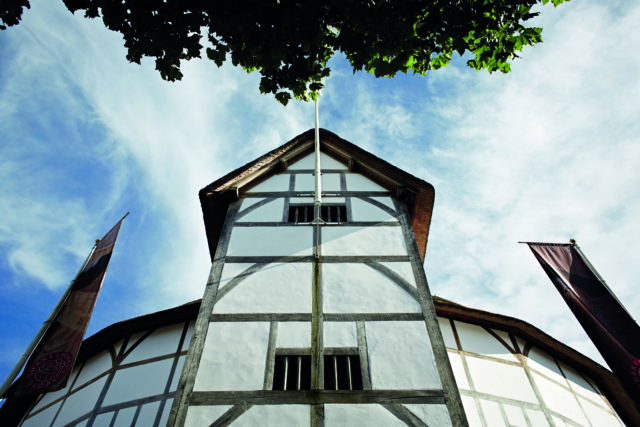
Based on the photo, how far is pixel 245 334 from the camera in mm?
7551

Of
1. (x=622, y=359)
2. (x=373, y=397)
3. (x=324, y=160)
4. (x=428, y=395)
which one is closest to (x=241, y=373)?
(x=373, y=397)

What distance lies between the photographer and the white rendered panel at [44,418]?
9812 millimetres

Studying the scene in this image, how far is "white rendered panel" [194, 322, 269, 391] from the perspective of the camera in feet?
22.1

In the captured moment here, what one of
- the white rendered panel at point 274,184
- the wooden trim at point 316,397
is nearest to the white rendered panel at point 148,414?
the wooden trim at point 316,397

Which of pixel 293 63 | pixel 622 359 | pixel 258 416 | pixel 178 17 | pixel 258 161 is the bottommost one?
pixel 258 416

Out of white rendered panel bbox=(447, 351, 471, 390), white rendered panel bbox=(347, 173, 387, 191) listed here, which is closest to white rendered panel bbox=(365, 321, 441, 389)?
white rendered panel bbox=(447, 351, 471, 390)

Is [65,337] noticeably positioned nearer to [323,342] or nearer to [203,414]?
[203,414]

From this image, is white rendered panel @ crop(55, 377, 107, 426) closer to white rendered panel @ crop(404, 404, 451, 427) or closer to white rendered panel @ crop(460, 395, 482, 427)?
white rendered panel @ crop(404, 404, 451, 427)

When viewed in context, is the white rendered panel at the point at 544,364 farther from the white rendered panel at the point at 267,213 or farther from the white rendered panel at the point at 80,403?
the white rendered panel at the point at 80,403

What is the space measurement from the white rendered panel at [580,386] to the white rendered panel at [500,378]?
2.04m

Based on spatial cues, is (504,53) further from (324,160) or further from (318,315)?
(324,160)

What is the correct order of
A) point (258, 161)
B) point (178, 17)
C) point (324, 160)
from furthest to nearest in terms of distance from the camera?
point (324, 160)
point (258, 161)
point (178, 17)

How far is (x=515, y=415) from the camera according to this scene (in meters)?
8.66

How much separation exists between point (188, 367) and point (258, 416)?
1664 mm
